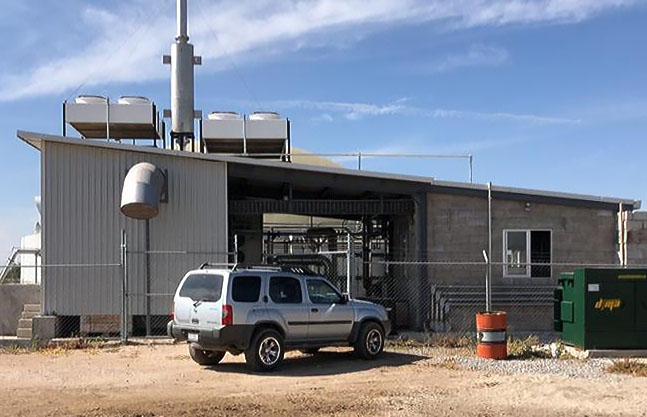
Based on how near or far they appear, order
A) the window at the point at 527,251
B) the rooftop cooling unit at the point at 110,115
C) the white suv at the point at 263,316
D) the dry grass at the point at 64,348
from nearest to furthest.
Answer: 1. the white suv at the point at 263,316
2. the dry grass at the point at 64,348
3. the window at the point at 527,251
4. the rooftop cooling unit at the point at 110,115

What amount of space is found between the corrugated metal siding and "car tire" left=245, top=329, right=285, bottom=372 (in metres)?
6.03

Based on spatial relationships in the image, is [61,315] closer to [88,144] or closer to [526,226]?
[88,144]

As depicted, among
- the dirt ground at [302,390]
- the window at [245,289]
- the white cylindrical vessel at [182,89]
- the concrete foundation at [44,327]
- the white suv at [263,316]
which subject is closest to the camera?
the dirt ground at [302,390]

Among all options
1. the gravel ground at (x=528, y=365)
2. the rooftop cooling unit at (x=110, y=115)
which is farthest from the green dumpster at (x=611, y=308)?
the rooftop cooling unit at (x=110, y=115)

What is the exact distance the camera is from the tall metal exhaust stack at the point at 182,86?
22500mm

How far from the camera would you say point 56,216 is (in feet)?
59.1

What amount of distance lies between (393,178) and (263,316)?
7.40m

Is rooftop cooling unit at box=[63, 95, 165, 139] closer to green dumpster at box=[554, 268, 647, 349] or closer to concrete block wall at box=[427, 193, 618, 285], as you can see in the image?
concrete block wall at box=[427, 193, 618, 285]

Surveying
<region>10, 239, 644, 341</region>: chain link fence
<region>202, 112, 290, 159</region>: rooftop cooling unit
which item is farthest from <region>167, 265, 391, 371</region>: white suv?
<region>202, 112, 290, 159</region>: rooftop cooling unit

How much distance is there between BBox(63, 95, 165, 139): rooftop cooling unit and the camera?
67.3 feet

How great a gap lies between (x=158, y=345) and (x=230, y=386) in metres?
5.46

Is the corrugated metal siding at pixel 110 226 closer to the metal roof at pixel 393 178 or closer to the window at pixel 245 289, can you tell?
the metal roof at pixel 393 178

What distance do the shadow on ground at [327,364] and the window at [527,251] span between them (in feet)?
19.9

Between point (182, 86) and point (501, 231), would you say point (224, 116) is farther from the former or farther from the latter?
point (501, 231)
